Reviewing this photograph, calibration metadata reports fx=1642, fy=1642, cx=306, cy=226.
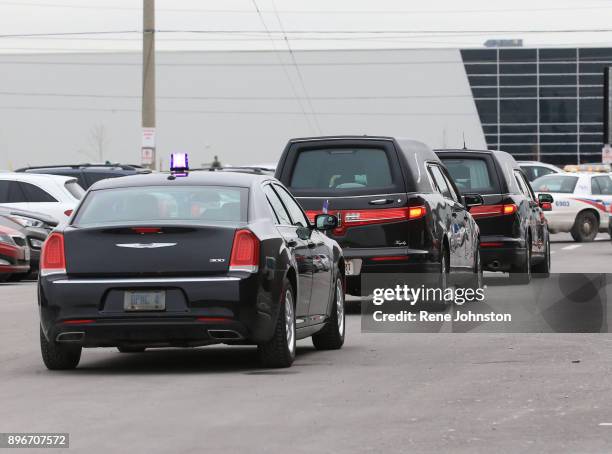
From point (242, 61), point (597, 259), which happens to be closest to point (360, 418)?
point (597, 259)

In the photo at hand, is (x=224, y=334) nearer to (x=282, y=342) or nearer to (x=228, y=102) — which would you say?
(x=282, y=342)

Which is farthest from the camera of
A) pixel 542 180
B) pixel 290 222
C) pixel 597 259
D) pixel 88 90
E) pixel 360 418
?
pixel 88 90

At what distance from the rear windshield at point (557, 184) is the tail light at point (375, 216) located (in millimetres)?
21591

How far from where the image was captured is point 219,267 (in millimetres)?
11039

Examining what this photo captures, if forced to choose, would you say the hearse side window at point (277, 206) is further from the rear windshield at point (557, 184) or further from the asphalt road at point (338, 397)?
the rear windshield at point (557, 184)

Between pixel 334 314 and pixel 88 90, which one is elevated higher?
pixel 88 90

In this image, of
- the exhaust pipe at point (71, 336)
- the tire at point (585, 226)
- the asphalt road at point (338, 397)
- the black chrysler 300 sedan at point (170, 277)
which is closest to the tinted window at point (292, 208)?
the black chrysler 300 sedan at point (170, 277)

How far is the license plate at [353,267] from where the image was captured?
16328mm

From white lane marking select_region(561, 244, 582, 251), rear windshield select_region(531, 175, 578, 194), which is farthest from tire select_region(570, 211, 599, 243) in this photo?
white lane marking select_region(561, 244, 582, 251)

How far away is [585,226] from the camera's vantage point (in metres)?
37.3

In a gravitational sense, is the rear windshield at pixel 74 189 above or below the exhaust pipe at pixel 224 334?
above

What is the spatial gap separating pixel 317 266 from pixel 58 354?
2.16m

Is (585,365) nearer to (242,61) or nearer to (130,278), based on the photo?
(130,278)

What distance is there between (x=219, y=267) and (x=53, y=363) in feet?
4.94
